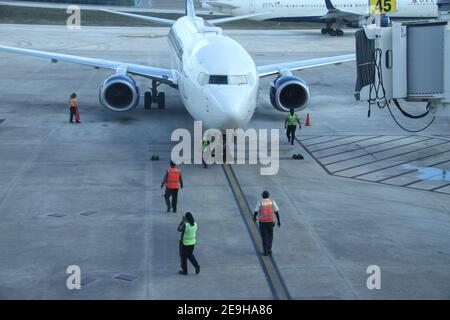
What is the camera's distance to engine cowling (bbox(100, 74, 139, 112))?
3328cm

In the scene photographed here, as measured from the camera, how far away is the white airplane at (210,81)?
25.9m

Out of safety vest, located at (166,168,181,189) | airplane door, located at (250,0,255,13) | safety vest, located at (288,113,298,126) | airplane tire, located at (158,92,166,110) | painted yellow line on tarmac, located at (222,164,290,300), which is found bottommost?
painted yellow line on tarmac, located at (222,164,290,300)

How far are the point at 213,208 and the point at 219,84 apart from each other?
18.7 feet

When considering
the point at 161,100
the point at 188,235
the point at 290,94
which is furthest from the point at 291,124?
the point at 188,235

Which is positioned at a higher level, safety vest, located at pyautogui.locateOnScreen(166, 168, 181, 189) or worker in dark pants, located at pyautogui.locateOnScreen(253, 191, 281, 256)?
safety vest, located at pyautogui.locateOnScreen(166, 168, 181, 189)

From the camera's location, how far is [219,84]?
26391 millimetres

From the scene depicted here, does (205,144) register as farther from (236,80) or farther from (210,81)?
(236,80)

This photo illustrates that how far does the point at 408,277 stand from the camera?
16.9 m

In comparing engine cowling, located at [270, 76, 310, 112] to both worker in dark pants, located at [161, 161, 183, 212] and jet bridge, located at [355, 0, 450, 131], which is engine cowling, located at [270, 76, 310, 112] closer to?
worker in dark pants, located at [161, 161, 183, 212]

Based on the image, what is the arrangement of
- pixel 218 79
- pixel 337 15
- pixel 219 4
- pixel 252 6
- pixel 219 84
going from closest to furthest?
pixel 219 84, pixel 218 79, pixel 337 15, pixel 252 6, pixel 219 4

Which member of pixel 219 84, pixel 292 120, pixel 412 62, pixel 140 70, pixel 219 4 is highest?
pixel 219 4

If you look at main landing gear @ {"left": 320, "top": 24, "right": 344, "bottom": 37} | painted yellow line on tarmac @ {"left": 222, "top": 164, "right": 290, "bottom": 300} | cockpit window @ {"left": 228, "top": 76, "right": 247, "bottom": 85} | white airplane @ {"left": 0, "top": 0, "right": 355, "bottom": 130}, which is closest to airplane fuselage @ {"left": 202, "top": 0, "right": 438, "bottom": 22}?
main landing gear @ {"left": 320, "top": 24, "right": 344, "bottom": 37}

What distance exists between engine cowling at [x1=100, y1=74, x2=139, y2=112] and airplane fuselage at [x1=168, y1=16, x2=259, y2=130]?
366 cm
